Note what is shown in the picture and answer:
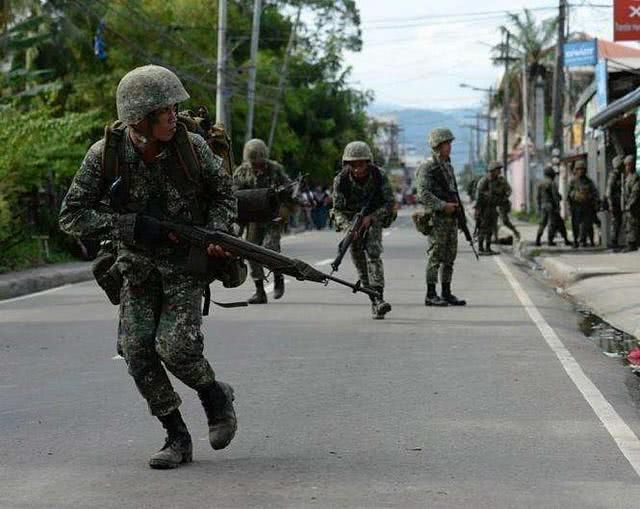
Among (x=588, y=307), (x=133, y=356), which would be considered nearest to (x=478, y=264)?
(x=588, y=307)

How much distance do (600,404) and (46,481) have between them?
361 centimetres

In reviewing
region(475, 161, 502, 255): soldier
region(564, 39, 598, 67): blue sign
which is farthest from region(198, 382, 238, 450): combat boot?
region(564, 39, 598, 67): blue sign

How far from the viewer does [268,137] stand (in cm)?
5494

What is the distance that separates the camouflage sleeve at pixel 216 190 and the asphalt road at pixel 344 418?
117 cm

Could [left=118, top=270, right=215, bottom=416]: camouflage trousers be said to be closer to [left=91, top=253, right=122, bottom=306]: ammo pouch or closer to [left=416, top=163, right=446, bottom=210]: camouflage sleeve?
[left=91, top=253, right=122, bottom=306]: ammo pouch

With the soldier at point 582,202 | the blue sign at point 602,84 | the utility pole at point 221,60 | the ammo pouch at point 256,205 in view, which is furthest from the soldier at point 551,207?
the ammo pouch at point 256,205

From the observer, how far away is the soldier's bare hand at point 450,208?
565 inches

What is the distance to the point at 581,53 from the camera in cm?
3925

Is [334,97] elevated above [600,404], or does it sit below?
above

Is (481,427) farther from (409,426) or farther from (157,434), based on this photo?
(157,434)

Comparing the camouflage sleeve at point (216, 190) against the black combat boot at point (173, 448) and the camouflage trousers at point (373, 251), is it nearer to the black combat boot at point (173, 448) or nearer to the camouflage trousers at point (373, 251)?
the black combat boot at point (173, 448)

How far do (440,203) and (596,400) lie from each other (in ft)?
19.9

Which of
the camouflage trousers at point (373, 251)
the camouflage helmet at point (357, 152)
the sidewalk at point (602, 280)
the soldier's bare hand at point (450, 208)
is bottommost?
the sidewalk at point (602, 280)

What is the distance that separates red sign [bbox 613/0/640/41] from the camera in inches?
882
